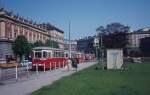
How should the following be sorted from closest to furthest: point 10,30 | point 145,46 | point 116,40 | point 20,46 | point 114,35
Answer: point 20,46, point 10,30, point 116,40, point 114,35, point 145,46

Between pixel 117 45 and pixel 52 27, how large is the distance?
30954 mm

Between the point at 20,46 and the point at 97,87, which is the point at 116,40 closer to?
the point at 20,46

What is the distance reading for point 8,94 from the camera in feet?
47.8

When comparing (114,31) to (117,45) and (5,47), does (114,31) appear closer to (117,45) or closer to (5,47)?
(117,45)

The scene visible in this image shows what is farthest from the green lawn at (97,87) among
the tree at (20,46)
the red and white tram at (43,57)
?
the tree at (20,46)

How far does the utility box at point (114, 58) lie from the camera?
36812 millimetres

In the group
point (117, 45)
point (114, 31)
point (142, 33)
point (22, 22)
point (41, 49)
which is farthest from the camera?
point (142, 33)

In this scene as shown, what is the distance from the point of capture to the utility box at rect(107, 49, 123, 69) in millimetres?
36812

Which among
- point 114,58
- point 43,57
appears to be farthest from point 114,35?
point 43,57

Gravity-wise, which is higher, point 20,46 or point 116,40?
point 116,40

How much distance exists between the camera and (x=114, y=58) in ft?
122

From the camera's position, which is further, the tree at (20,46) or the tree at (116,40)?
the tree at (116,40)

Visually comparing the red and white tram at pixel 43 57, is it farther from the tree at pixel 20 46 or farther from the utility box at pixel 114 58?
the tree at pixel 20 46

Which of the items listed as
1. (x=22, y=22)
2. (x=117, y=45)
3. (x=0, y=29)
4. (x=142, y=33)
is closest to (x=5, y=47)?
(x=0, y=29)
